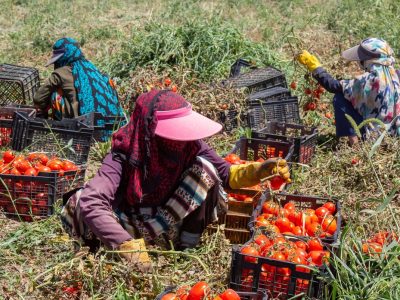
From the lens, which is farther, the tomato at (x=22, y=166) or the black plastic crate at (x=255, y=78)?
the black plastic crate at (x=255, y=78)

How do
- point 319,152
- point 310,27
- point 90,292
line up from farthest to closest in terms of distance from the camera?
point 310,27 → point 319,152 → point 90,292

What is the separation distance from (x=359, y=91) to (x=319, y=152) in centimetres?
68

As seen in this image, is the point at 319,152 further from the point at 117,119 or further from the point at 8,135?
the point at 8,135

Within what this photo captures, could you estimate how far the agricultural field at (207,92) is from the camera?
10.3 ft

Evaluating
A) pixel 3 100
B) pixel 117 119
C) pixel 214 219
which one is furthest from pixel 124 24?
pixel 214 219

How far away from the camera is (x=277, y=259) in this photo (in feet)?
10.8

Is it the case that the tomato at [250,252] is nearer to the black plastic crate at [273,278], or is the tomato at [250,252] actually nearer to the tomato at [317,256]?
the black plastic crate at [273,278]

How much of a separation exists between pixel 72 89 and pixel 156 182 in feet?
8.68

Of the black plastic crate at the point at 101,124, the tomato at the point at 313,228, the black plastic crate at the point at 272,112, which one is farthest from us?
the black plastic crate at the point at 272,112

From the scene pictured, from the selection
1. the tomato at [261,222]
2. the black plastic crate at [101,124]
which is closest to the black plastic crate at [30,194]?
the black plastic crate at [101,124]

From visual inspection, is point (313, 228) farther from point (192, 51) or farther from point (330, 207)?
point (192, 51)

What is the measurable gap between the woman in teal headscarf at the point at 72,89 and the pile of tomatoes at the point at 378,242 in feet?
11.0

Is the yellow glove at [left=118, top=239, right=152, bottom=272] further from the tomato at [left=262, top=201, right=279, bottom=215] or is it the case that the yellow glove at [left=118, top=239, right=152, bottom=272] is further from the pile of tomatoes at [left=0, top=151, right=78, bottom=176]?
the pile of tomatoes at [left=0, top=151, right=78, bottom=176]

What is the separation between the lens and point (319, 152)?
6277mm
